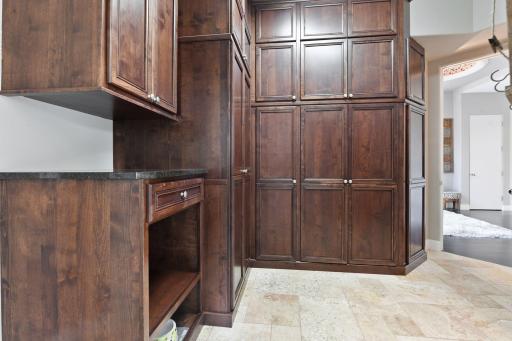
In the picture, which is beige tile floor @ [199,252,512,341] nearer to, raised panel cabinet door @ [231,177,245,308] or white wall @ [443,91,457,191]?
raised panel cabinet door @ [231,177,245,308]

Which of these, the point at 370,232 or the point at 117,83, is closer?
the point at 117,83

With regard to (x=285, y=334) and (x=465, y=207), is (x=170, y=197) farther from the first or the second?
(x=465, y=207)

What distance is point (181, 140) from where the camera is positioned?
1.78 m

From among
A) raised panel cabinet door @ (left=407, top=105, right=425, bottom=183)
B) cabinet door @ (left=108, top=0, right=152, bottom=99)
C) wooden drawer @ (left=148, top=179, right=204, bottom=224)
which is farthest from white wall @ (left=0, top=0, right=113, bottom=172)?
raised panel cabinet door @ (left=407, top=105, right=425, bottom=183)

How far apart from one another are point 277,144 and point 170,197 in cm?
170

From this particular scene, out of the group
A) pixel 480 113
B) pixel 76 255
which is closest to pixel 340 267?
pixel 76 255

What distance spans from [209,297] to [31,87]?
59.0 inches

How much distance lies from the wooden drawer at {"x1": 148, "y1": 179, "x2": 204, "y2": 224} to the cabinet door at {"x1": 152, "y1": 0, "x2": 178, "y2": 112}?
48 cm

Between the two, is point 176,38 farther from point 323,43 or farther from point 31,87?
point 323,43

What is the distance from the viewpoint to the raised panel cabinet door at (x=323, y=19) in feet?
8.73

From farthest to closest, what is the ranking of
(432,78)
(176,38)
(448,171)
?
(448,171), (432,78), (176,38)

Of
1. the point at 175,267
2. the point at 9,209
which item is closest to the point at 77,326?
the point at 9,209

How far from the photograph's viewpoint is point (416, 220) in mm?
2820

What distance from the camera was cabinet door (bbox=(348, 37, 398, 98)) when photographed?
261 centimetres
